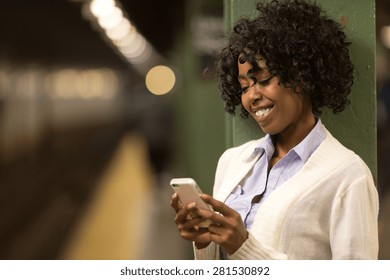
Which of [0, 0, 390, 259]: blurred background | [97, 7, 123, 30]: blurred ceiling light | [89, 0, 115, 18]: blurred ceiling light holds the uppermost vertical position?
[89, 0, 115, 18]: blurred ceiling light

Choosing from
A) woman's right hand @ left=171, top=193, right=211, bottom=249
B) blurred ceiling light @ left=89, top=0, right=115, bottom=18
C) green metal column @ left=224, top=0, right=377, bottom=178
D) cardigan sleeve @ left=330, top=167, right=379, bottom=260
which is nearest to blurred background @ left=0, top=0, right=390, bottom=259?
blurred ceiling light @ left=89, top=0, right=115, bottom=18

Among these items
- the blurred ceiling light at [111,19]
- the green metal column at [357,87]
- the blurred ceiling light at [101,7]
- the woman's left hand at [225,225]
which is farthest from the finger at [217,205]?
the blurred ceiling light at [111,19]

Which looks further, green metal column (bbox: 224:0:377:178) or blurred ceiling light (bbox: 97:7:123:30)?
blurred ceiling light (bbox: 97:7:123:30)

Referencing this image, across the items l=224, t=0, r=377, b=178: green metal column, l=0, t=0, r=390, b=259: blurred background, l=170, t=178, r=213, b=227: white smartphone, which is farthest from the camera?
l=0, t=0, r=390, b=259: blurred background

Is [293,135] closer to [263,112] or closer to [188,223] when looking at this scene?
[263,112]

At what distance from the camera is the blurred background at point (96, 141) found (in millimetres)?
3361

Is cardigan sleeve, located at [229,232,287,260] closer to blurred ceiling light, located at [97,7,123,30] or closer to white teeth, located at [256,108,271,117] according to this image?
white teeth, located at [256,108,271,117]

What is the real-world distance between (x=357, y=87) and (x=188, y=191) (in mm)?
490

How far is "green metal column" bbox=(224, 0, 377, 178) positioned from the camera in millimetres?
1197

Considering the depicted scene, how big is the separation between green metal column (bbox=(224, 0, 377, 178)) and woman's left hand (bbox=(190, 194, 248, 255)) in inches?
12.9

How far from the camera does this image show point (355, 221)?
94 centimetres

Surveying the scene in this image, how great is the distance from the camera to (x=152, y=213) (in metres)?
5.85

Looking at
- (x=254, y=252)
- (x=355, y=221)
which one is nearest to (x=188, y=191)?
(x=254, y=252)

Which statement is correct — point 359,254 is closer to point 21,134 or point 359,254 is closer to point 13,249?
point 13,249
